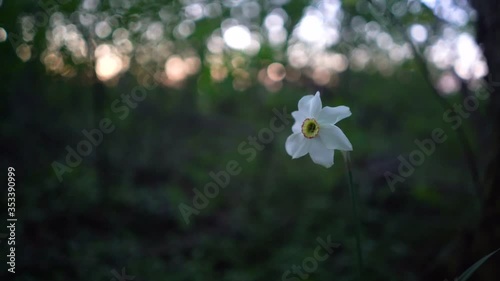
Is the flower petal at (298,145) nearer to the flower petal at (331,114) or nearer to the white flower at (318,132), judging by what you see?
the white flower at (318,132)

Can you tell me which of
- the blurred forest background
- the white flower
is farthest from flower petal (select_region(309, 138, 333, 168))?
the blurred forest background

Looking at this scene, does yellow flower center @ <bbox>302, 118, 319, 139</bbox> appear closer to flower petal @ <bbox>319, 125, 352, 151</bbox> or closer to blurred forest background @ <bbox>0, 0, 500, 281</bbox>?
flower petal @ <bbox>319, 125, 352, 151</bbox>

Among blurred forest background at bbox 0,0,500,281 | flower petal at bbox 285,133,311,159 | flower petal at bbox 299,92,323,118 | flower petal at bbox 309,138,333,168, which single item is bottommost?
flower petal at bbox 309,138,333,168

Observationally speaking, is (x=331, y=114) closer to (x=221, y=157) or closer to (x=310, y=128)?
(x=310, y=128)

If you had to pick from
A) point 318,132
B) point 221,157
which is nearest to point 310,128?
point 318,132

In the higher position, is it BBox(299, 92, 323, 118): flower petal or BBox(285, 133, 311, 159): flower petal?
BBox(299, 92, 323, 118): flower petal

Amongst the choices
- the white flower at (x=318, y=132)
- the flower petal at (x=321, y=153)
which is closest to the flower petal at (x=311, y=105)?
the white flower at (x=318, y=132)

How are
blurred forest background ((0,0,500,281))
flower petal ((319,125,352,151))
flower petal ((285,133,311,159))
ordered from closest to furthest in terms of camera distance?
flower petal ((319,125,352,151))
flower petal ((285,133,311,159))
blurred forest background ((0,0,500,281))

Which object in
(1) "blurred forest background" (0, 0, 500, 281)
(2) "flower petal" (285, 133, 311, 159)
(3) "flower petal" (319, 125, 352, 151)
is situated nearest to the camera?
(3) "flower petal" (319, 125, 352, 151)
